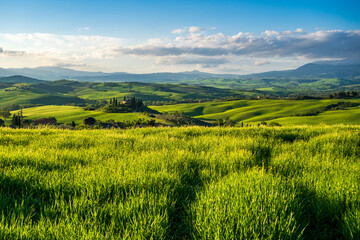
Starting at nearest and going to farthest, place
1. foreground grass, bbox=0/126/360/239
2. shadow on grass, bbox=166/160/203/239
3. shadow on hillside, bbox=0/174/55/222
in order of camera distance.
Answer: foreground grass, bbox=0/126/360/239 → shadow on grass, bbox=166/160/203/239 → shadow on hillside, bbox=0/174/55/222

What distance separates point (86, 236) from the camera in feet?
8.43

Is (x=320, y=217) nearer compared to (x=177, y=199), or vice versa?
(x=320, y=217)

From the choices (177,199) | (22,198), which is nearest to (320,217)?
(177,199)

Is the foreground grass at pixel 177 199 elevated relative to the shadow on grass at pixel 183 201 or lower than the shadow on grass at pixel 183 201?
elevated

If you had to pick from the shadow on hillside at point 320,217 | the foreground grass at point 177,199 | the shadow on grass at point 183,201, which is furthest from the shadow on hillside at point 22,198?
the shadow on hillside at point 320,217

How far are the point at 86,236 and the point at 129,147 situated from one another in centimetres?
492

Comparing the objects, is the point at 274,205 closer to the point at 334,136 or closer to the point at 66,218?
the point at 66,218

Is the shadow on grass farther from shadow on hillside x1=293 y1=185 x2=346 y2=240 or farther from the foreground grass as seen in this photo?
shadow on hillside x1=293 y1=185 x2=346 y2=240

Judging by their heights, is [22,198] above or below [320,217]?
above

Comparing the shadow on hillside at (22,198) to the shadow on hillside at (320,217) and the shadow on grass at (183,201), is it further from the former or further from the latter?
the shadow on hillside at (320,217)

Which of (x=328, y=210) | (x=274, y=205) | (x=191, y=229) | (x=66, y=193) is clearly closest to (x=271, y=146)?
(x=328, y=210)

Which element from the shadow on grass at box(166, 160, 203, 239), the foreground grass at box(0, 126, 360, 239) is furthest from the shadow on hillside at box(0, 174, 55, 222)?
the shadow on grass at box(166, 160, 203, 239)

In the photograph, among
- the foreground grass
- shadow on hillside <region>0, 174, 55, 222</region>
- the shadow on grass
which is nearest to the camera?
the foreground grass

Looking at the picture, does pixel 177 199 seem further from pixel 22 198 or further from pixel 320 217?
pixel 22 198
